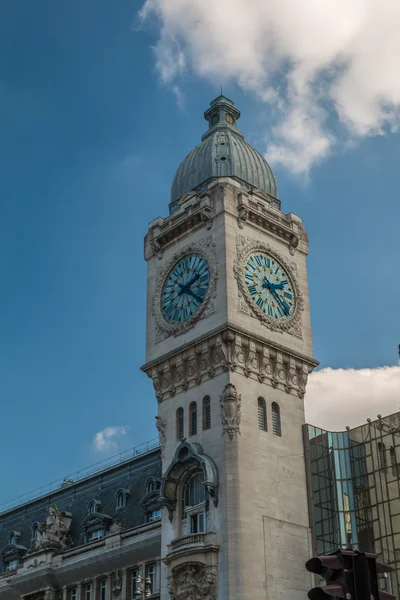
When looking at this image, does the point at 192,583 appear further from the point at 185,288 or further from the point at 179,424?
the point at 185,288

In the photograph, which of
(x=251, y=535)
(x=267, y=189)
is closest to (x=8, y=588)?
(x=251, y=535)

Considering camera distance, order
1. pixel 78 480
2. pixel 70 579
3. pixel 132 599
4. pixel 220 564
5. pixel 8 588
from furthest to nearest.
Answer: pixel 78 480, pixel 8 588, pixel 70 579, pixel 132 599, pixel 220 564

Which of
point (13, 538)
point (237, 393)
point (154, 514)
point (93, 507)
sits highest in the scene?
point (237, 393)

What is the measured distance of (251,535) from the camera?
2100 inches

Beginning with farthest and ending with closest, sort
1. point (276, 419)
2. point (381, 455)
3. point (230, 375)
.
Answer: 1. point (276, 419)
2. point (381, 455)
3. point (230, 375)

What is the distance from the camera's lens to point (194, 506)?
56.6 m

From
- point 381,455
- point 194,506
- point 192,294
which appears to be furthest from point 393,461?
point 192,294

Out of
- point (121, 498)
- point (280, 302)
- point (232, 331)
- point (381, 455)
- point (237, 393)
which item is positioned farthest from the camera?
point (121, 498)

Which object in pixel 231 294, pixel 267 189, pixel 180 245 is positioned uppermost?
pixel 267 189

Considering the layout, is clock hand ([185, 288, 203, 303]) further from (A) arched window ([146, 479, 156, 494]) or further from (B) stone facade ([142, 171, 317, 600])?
(A) arched window ([146, 479, 156, 494])

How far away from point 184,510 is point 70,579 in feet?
53.5

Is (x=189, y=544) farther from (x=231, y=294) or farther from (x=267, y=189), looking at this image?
(x=267, y=189)

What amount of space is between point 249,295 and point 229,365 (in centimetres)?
597

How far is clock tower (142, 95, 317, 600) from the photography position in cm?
5381
